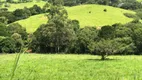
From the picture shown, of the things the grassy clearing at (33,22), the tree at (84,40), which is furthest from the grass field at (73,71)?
the grassy clearing at (33,22)

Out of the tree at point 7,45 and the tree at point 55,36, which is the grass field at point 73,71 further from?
the tree at point 55,36

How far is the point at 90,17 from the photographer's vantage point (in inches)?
3971

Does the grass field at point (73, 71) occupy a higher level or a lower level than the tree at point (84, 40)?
higher

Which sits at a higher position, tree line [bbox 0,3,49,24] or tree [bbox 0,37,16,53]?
tree [bbox 0,37,16,53]

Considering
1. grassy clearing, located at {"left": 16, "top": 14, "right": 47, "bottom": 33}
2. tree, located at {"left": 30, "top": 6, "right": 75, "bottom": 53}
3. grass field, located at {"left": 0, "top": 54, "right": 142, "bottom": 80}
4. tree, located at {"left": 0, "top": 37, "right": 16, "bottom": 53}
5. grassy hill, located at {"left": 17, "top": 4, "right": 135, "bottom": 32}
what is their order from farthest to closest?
grassy hill, located at {"left": 17, "top": 4, "right": 135, "bottom": 32}
grassy clearing, located at {"left": 16, "top": 14, "right": 47, "bottom": 33}
tree, located at {"left": 30, "top": 6, "right": 75, "bottom": 53}
tree, located at {"left": 0, "top": 37, "right": 16, "bottom": 53}
grass field, located at {"left": 0, "top": 54, "right": 142, "bottom": 80}

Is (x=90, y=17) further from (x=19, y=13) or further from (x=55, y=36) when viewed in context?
(x=55, y=36)

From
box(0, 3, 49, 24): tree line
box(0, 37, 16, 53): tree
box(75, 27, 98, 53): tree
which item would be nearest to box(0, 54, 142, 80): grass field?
box(0, 37, 16, 53): tree

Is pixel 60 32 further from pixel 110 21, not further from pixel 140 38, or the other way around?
pixel 110 21

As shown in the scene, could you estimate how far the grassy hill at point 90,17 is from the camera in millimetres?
94812

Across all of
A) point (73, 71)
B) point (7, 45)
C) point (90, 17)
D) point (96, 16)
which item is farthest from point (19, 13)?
point (73, 71)

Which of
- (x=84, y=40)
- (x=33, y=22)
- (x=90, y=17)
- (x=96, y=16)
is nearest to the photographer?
(x=84, y=40)

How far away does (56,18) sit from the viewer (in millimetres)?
67125

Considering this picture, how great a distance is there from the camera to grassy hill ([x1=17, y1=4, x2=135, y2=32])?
9481 cm

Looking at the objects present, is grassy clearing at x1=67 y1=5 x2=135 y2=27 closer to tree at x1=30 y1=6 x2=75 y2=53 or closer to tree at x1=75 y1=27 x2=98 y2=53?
tree at x1=75 y1=27 x2=98 y2=53
